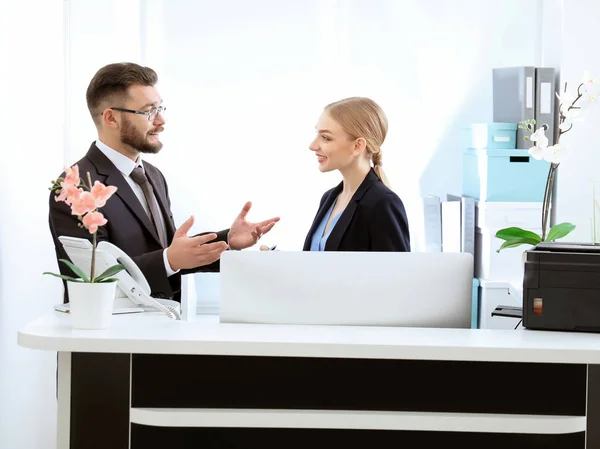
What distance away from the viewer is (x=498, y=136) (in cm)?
477

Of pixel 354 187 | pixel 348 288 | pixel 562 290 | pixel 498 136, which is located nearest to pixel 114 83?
pixel 354 187

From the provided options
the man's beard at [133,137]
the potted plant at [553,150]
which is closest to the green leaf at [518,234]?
the potted plant at [553,150]

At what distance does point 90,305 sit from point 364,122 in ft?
5.45

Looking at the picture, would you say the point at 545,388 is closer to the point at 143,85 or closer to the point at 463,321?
the point at 463,321

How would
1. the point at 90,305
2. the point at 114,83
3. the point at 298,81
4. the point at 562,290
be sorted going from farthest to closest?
the point at 298,81 → the point at 114,83 → the point at 562,290 → the point at 90,305

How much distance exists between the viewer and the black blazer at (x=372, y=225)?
10.6 ft

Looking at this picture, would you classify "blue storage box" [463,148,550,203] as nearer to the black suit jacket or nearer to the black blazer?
the black blazer

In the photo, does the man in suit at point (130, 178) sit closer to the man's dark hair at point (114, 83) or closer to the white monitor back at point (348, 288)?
the man's dark hair at point (114, 83)

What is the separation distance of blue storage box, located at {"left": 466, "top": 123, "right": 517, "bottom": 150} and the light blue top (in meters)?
1.56

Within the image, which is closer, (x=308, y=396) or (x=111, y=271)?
(x=308, y=396)

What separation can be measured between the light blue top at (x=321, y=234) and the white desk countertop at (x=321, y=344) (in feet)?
4.06

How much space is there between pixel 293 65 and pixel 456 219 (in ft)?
4.44

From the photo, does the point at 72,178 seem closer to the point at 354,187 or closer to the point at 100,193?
the point at 100,193

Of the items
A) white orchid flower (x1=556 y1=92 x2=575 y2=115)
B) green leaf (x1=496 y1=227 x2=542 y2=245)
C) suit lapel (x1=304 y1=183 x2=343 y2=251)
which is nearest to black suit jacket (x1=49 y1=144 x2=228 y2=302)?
suit lapel (x1=304 y1=183 x2=343 y2=251)
